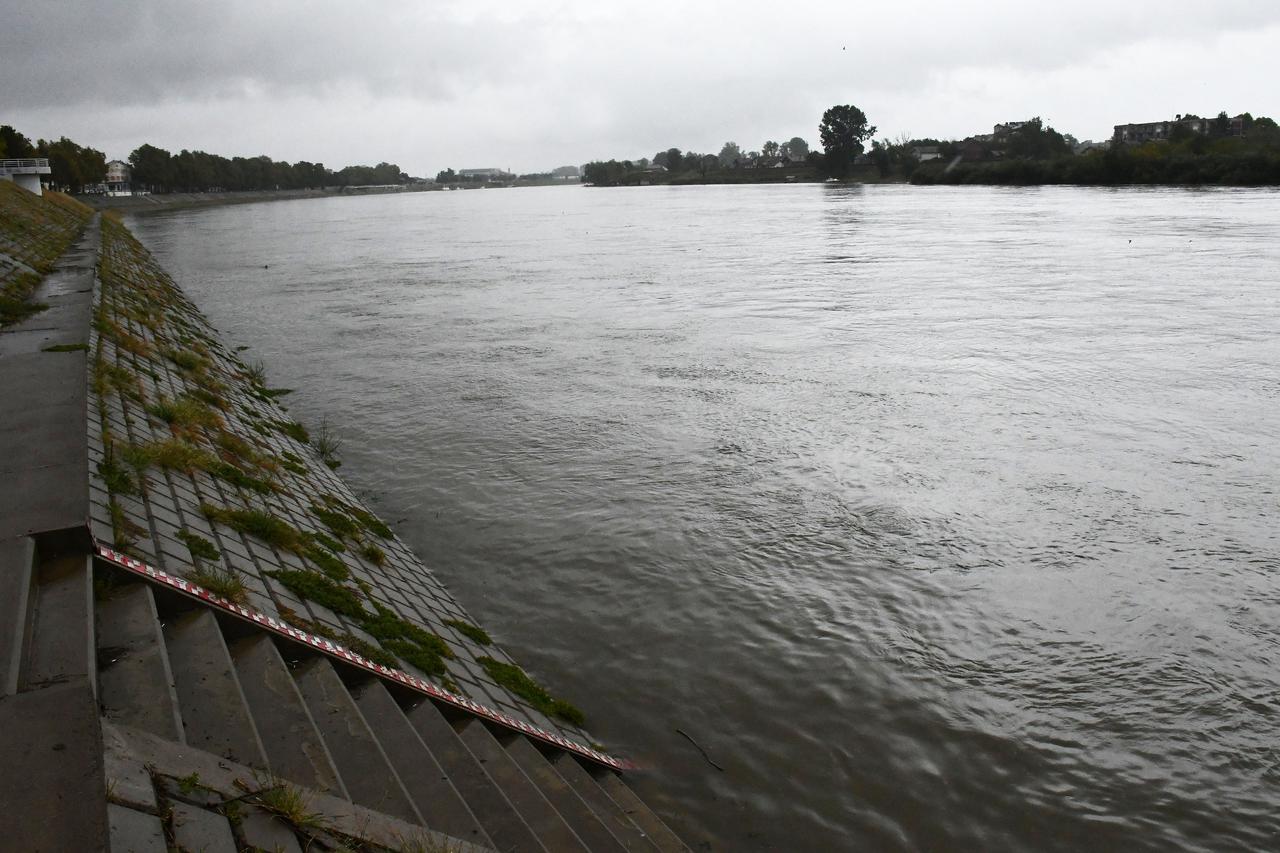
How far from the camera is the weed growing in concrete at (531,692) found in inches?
312

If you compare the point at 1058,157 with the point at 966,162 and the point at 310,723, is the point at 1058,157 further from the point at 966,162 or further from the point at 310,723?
the point at 310,723

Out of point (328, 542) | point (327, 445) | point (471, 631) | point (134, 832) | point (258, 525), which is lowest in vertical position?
point (471, 631)

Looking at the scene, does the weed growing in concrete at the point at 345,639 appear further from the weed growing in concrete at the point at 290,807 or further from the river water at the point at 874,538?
the weed growing in concrete at the point at 290,807

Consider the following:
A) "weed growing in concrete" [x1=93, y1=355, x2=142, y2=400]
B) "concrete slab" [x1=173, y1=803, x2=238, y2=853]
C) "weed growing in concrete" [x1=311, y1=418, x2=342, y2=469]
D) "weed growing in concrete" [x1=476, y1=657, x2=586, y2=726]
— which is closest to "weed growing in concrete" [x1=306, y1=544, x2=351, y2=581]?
"weed growing in concrete" [x1=476, y1=657, x2=586, y2=726]

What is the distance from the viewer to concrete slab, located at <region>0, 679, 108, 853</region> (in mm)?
3654

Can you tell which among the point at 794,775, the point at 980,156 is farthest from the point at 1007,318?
the point at 980,156

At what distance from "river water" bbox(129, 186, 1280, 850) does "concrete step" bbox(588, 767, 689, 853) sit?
24 cm

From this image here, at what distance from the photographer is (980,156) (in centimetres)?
16175

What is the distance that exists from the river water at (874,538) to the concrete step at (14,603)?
175 inches

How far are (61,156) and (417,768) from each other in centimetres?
12616

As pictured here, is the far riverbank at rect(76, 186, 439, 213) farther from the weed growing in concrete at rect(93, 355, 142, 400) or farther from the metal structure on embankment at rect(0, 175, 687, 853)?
the metal structure on embankment at rect(0, 175, 687, 853)

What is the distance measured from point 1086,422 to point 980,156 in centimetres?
16332

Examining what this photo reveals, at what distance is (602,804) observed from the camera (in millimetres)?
Answer: 6562

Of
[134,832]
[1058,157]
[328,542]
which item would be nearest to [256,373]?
[328,542]
